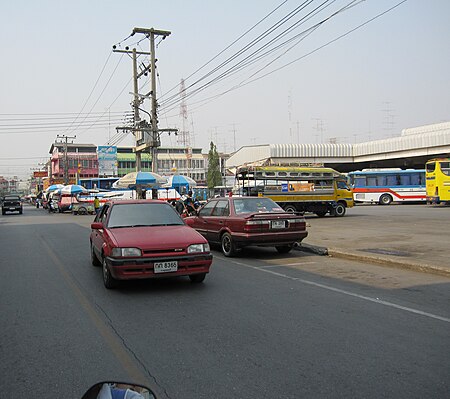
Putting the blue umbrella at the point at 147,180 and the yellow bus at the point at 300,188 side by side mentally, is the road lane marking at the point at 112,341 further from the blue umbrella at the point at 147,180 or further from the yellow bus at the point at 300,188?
the blue umbrella at the point at 147,180

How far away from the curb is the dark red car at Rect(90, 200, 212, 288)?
444 centimetres

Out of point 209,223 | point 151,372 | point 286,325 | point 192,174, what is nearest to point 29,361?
point 151,372

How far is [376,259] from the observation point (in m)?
10.5

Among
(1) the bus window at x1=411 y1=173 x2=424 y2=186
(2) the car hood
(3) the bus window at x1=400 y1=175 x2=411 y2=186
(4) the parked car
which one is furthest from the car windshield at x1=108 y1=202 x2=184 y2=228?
(4) the parked car

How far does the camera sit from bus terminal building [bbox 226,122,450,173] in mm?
50875

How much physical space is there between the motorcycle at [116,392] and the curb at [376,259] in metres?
8.21

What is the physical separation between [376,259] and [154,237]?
5428 mm

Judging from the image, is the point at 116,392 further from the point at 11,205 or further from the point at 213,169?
the point at 213,169

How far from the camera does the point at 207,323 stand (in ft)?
18.9

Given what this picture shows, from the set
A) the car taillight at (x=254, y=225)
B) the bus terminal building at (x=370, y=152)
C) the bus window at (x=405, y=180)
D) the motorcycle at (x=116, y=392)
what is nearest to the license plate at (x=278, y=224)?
the car taillight at (x=254, y=225)

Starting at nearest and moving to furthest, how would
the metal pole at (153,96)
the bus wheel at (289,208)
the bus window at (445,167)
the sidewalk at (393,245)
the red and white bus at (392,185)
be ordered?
the sidewalk at (393,245)
the bus wheel at (289,208)
the metal pole at (153,96)
the bus window at (445,167)
the red and white bus at (392,185)

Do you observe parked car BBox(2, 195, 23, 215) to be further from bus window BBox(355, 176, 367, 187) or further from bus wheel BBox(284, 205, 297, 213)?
bus window BBox(355, 176, 367, 187)

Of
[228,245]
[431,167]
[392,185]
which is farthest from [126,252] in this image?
[392,185]

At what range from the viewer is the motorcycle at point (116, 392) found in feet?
6.07
